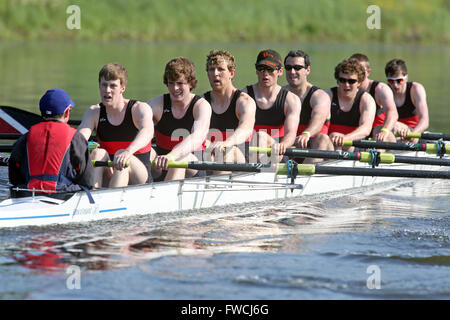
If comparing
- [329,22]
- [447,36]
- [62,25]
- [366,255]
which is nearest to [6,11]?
[62,25]

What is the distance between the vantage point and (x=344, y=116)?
1140cm

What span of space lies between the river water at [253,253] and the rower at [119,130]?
20.6 inches

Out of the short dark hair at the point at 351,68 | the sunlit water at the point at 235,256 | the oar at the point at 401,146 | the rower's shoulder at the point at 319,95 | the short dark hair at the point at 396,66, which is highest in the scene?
the short dark hair at the point at 396,66

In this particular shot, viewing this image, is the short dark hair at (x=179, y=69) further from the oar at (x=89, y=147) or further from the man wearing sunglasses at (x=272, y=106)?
the man wearing sunglasses at (x=272, y=106)

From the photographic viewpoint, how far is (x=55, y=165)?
6.88 metres

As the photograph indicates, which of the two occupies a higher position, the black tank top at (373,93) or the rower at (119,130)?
the black tank top at (373,93)

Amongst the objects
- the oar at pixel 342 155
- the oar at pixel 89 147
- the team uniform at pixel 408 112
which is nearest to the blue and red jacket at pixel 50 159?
the oar at pixel 89 147

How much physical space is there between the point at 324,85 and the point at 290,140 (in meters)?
16.6

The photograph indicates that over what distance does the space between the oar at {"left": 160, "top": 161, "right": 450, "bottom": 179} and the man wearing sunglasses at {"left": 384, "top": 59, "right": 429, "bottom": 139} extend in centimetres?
345

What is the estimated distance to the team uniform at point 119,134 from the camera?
8.08 metres

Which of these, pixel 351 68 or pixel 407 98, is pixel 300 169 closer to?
pixel 351 68

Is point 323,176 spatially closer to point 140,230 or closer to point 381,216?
point 381,216

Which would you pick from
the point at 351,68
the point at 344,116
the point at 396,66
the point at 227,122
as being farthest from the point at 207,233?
the point at 396,66
